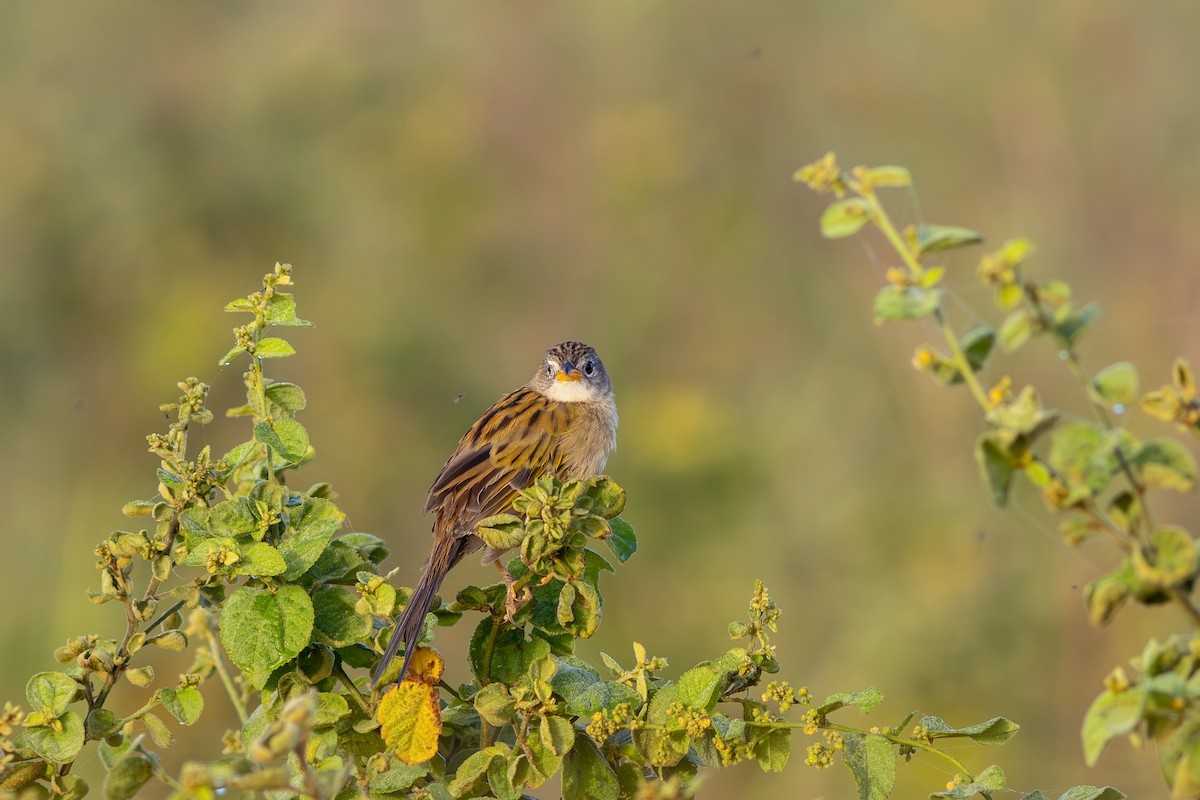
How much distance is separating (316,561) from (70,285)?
6900 millimetres

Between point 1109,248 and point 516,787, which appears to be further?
point 1109,248

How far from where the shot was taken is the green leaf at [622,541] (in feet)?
9.89

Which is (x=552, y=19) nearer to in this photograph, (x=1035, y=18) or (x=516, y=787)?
(x=1035, y=18)

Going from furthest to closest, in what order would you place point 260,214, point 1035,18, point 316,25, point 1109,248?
point 316,25, point 260,214, point 1035,18, point 1109,248

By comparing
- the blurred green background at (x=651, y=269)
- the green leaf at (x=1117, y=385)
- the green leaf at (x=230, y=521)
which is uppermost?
the blurred green background at (x=651, y=269)

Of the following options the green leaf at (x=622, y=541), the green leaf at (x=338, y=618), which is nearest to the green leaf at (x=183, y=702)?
the green leaf at (x=338, y=618)

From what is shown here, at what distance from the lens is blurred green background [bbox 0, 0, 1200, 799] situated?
7156 millimetres

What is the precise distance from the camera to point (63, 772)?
2.48 metres

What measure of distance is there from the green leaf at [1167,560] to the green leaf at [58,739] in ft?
5.60

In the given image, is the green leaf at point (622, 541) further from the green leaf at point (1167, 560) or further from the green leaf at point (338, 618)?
the green leaf at point (1167, 560)

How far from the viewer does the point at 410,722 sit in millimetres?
2496

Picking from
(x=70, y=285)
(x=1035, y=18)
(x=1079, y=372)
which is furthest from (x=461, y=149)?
(x=1079, y=372)

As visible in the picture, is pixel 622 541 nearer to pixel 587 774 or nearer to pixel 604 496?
pixel 604 496

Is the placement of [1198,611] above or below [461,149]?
below
